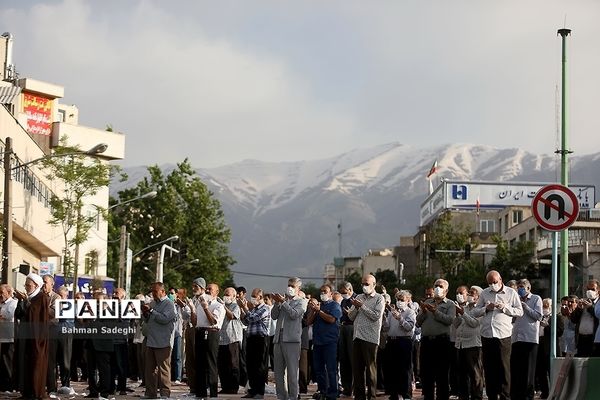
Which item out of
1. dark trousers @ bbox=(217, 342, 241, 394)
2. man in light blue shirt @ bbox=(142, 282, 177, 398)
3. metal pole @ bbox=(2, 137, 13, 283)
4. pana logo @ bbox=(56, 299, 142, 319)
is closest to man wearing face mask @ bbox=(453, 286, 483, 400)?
man in light blue shirt @ bbox=(142, 282, 177, 398)

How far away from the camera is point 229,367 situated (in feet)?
87.8

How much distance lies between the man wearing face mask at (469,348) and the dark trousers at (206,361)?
4.46m

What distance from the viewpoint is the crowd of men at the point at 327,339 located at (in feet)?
68.0

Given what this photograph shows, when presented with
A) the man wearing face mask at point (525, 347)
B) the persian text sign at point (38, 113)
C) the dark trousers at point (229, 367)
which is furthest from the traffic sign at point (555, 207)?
the persian text sign at point (38, 113)

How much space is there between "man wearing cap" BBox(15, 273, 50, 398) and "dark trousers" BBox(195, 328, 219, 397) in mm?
3581

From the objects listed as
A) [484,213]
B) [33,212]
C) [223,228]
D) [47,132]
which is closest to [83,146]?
[47,132]

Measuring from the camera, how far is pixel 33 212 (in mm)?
57688

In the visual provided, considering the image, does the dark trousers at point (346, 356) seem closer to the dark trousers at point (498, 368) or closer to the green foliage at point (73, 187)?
the dark trousers at point (498, 368)

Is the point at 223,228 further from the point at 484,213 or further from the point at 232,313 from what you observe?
the point at 232,313

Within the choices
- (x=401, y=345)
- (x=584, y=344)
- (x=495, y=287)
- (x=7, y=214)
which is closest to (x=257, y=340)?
(x=401, y=345)

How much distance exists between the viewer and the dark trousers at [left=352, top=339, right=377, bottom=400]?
847 inches

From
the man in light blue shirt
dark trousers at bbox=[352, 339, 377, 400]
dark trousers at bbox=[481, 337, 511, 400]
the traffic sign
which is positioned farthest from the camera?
the man in light blue shirt

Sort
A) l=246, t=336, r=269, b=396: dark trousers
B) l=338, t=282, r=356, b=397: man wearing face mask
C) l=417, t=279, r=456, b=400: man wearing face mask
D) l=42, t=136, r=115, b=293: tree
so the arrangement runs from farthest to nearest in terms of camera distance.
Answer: l=42, t=136, r=115, b=293: tree < l=338, t=282, r=356, b=397: man wearing face mask < l=246, t=336, r=269, b=396: dark trousers < l=417, t=279, r=456, b=400: man wearing face mask

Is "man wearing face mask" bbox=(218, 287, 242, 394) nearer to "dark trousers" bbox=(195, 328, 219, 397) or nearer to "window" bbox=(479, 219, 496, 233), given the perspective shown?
"dark trousers" bbox=(195, 328, 219, 397)
